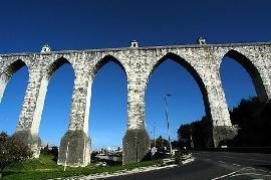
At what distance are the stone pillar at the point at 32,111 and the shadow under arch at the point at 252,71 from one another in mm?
24860

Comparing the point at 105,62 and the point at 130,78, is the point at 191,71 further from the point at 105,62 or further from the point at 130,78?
the point at 105,62

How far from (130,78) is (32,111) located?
12.9 meters

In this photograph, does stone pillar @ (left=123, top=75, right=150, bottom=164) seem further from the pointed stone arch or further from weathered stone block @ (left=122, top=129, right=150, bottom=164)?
the pointed stone arch

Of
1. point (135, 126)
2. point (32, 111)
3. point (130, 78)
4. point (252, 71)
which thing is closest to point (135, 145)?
point (135, 126)

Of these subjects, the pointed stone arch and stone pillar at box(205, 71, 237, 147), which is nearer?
stone pillar at box(205, 71, 237, 147)

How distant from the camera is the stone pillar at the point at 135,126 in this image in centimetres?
2862

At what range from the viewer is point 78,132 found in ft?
101

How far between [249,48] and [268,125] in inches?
449

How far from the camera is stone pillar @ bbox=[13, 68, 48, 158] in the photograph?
104 ft

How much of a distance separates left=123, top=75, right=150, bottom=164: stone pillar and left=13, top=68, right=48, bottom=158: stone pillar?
36.9 ft

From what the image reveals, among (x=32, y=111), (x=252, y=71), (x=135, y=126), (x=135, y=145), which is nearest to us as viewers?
(x=135, y=145)

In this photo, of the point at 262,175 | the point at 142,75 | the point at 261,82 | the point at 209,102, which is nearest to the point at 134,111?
the point at 142,75

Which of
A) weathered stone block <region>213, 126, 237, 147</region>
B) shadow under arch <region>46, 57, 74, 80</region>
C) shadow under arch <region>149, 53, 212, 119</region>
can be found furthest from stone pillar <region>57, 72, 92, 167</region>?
weathered stone block <region>213, 126, 237, 147</region>

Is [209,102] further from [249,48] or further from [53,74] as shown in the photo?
[53,74]
